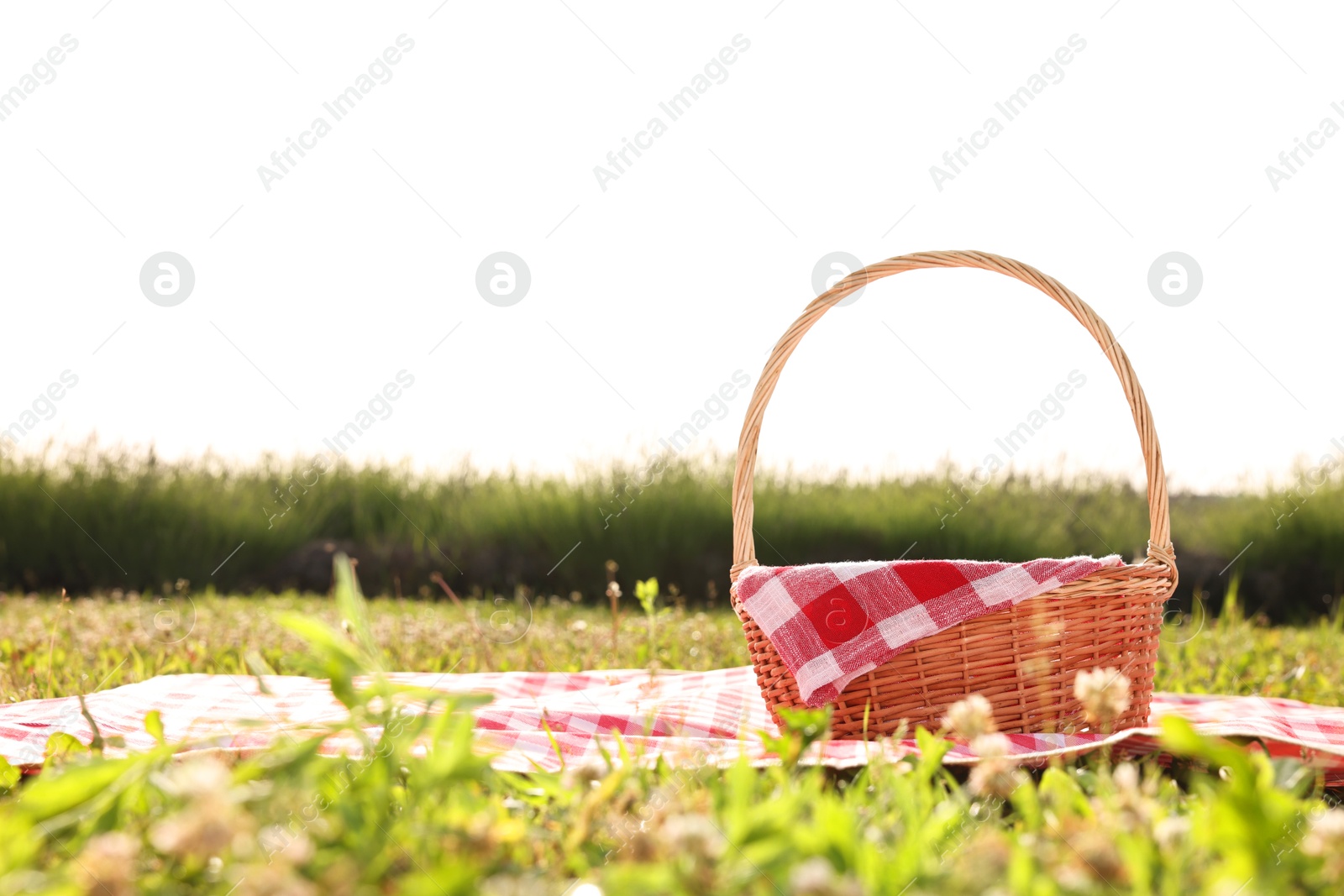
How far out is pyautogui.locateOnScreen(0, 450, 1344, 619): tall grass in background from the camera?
16.7ft

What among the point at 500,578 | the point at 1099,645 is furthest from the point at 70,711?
the point at 500,578

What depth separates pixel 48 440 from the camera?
564 cm

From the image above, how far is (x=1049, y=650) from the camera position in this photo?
1.73 metres

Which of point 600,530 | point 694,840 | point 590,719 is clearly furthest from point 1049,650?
point 600,530

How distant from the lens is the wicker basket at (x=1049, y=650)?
172 centimetres

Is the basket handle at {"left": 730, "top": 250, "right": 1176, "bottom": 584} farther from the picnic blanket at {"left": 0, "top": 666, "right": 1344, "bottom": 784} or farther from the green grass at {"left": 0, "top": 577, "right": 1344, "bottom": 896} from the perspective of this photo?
the green grass at {"left": 0, "top": 577, "right": 1344, "bottom": 896}

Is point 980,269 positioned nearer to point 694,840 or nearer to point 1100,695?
point 1100,695

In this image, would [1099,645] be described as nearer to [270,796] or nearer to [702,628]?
[270,796]

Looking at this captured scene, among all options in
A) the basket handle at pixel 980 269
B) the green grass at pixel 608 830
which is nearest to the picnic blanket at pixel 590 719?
the green grass at pixel 608 830

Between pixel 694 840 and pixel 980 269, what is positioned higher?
pixel 980 269

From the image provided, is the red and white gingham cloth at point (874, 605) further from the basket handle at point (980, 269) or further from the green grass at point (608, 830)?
the green grass at point (608, 830)

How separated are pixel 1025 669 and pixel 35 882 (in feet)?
4.87

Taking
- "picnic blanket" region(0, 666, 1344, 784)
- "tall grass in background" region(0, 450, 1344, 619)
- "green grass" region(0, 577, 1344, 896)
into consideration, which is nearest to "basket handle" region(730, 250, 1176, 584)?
"picnic blanket" region(0, 666, 1344, 784)

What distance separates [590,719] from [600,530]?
129 inches
